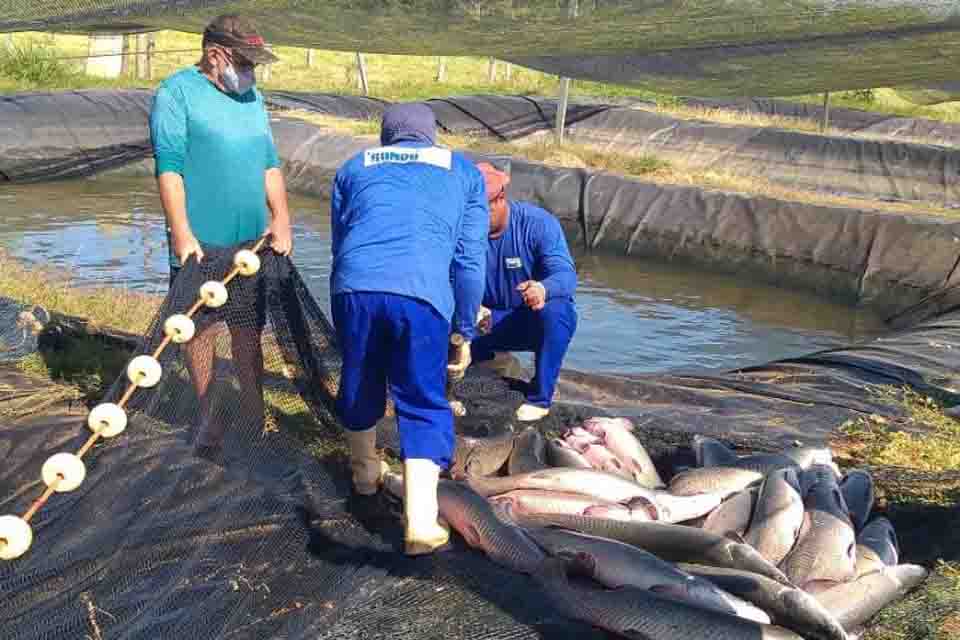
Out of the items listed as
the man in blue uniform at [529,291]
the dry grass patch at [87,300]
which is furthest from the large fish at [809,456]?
the dry grass patch at [87,300]

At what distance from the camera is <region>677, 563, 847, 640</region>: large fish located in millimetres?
3604

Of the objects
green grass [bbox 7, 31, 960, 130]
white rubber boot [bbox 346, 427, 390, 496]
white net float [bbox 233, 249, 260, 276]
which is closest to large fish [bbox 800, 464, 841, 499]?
white rubber boot [bbox 346, 427, 390, 496]

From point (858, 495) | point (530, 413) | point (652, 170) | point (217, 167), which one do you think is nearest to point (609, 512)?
point (858, 495)

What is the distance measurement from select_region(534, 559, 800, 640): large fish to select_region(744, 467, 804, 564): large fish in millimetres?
827

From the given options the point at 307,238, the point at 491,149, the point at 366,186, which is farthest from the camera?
the point at 491,149

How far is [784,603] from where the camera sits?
367 cm

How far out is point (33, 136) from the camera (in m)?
16.8

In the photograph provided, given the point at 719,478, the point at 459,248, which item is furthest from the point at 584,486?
the point at 459,248

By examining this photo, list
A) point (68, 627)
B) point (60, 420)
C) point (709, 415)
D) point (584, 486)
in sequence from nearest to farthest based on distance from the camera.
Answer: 1. point (68, 627)
2. point (584, 486)
3. point (60, 420)
4. point (709, 415)

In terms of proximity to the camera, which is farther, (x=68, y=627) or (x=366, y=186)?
(x=366, y=186)

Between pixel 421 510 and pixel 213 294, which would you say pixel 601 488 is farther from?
pixel 213 294

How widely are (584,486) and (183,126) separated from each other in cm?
Answer: 216

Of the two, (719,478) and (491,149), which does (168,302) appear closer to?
(719,478)

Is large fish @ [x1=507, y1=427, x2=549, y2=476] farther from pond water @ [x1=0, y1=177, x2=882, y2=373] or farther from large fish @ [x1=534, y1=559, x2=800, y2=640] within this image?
pond water @ [x1=0, y1=177, x2=882, y2=373]
